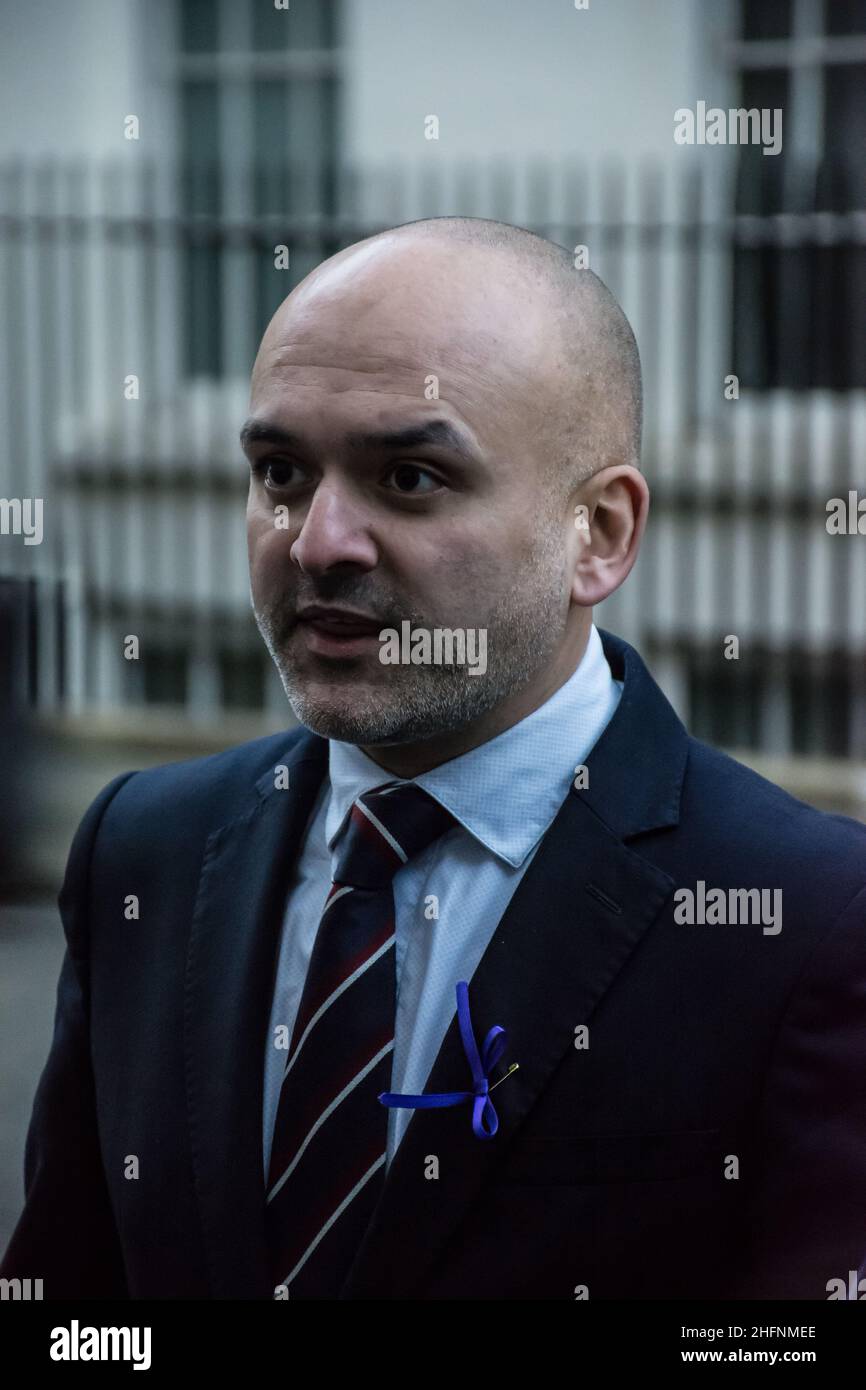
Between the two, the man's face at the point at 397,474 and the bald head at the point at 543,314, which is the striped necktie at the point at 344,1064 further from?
the bald head at the point at 543,314

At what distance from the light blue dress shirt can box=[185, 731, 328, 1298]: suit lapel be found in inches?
1.0

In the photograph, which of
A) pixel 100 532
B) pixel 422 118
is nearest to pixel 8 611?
pixel 100 532

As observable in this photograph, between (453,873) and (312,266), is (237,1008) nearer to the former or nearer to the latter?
(453,873)

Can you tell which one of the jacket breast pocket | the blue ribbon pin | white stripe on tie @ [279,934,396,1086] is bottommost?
the jacket breast pocket

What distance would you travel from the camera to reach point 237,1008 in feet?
5.48

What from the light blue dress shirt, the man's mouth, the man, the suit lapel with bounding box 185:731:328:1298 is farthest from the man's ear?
the suit lapel with bounding box 185:731:328:1298

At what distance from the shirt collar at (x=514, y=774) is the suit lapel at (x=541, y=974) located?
0.03 m

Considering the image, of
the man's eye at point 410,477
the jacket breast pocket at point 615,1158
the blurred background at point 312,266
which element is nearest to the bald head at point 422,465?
Result: the man's eye at point 410,477

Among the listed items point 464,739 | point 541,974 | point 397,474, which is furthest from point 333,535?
point 541,974

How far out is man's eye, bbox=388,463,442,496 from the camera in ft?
5.07

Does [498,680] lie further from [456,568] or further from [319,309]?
[319,309]

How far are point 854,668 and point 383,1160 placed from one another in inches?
186

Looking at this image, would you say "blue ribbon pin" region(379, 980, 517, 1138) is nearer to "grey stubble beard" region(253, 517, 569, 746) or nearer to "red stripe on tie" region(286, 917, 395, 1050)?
"red stripe on tie" region(286, 917, 395, 1050)

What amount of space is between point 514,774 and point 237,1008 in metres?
0.38
